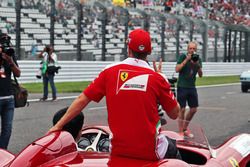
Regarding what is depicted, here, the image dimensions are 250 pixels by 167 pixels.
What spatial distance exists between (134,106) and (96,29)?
2118 centimetres

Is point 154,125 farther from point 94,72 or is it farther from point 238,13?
point 238,13

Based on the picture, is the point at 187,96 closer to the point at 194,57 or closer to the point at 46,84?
the point at 194,57

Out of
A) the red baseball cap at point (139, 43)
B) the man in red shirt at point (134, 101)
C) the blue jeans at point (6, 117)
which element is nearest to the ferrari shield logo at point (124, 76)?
the man in red shirt at point (134, 101)

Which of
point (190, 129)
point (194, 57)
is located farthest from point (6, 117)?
point (194, 57)

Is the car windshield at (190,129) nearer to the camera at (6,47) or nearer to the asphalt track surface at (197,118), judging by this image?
the asphalt track surface at (197,118)

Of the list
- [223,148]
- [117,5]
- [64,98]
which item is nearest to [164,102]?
[223,148]

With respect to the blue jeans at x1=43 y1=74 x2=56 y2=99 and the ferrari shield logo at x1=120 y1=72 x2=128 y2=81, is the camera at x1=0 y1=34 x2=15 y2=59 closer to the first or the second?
the ferrari shield logo at x1=120 y1=72 x2=128 y2=81

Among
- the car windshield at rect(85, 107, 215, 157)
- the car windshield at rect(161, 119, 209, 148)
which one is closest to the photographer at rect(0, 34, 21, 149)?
the car windshield at rect(85, 107, 215, 157)

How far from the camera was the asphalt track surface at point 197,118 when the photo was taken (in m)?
9.28

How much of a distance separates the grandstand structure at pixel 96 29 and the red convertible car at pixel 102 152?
1593cm

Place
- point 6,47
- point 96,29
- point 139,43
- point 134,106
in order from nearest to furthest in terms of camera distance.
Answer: point 134,106, point 139,43, point 6,47, point 96,29

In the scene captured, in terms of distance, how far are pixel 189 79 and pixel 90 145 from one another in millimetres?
4679

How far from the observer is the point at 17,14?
20.2m

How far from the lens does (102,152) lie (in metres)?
4.34
